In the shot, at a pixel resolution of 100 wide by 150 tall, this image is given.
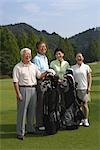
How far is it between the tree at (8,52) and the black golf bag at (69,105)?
4138 centimetres

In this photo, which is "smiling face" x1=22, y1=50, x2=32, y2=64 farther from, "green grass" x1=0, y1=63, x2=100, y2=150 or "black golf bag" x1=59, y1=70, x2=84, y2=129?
"green grass" x1=0, y1=63, x2=100, y2=150

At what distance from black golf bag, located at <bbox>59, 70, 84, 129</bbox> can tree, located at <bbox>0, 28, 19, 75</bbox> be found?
41384 millimetres

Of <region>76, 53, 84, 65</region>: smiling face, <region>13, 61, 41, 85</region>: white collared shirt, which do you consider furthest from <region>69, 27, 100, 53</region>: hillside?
<region>13, 61, 41, 85</region>: white collared shirt

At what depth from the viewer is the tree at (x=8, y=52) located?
49.4m

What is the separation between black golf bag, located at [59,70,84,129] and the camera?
7668 millimetres

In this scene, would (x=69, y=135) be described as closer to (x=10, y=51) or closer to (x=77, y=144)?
(x=77, y=144)

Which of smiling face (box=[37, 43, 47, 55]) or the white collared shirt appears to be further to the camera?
smiling face (box=[37, 43, 47, 55])

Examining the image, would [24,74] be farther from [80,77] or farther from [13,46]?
[13,46]

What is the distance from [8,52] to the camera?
171 ft

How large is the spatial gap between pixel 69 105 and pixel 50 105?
1.82ft

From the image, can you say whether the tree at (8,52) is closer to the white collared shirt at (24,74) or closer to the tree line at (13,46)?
the tree line at (13,46)

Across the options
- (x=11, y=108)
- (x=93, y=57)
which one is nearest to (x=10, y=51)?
(x=93, y=57)

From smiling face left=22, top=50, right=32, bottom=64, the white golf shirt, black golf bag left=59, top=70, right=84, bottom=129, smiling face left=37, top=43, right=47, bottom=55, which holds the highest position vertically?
smiling face left=37, top=43, right=47, bottom=55

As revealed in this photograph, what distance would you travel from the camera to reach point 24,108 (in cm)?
708
